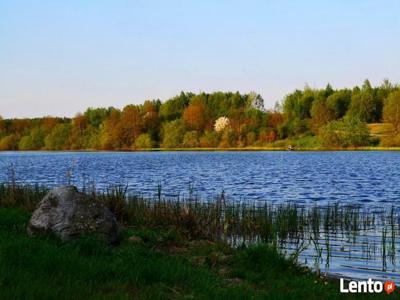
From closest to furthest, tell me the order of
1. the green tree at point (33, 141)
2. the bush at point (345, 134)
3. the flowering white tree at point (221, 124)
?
the bush at point (345, 134) < the flowering white tree at point (221, 124) < the green tree at point (33, 141)

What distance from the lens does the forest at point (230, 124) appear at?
11712cm

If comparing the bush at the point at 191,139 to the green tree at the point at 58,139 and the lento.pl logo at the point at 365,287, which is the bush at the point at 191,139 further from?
the lento.pl logo at the point at 365,287

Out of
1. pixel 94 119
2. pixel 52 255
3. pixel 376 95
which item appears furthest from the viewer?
pixel 94 119

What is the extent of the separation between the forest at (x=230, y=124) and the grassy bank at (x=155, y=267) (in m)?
101

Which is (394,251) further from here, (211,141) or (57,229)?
(211,141)

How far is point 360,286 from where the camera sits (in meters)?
11.1

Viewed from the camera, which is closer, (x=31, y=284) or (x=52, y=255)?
(x=31, y=284)

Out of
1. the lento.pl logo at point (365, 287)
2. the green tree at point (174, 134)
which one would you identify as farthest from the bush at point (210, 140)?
the lento.pl logo at point (365, 287)

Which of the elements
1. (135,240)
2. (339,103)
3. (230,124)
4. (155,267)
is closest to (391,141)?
(339,103)

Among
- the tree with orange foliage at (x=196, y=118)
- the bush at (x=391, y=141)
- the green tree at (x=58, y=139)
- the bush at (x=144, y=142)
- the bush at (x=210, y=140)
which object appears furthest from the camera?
the green tree at (x=58, y=139)

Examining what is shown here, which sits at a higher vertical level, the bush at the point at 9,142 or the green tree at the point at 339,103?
the green tree at the point at 339,103

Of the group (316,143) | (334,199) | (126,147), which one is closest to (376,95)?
(316,143)

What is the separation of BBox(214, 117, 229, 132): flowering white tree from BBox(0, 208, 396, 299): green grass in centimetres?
12632

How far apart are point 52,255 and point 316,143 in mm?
114777
